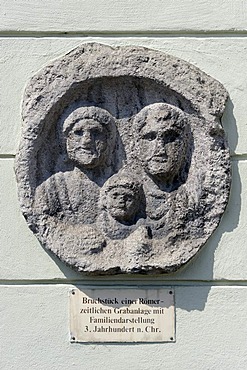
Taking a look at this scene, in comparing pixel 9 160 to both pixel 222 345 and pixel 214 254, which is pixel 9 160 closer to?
pixel 214 254

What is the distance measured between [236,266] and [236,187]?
34 cm

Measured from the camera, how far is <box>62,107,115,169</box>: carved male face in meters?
3.30

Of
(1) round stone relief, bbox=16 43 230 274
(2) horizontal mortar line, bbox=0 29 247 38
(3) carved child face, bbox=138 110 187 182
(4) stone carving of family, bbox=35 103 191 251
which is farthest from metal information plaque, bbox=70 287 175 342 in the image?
(2) horizontal mortar line, bbox=0 29 247 38

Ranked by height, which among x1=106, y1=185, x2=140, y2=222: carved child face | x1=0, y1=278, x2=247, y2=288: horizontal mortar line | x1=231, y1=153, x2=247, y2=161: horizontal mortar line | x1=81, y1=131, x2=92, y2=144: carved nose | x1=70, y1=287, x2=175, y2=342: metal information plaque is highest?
x1=81, y1=131, x2=92, y2=144: carved nose

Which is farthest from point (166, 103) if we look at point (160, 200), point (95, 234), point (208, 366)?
point (208, 366)

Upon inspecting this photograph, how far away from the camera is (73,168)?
11.1 feet

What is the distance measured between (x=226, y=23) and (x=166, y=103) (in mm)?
445

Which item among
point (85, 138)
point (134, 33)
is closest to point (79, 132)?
point (85, 138)

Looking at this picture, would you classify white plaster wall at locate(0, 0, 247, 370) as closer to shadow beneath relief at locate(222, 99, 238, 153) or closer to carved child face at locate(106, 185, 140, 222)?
shadow beneath relief at locate(222, 99, 238, 153)

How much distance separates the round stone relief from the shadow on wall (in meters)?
0.07

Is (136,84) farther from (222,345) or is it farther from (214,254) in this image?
(222,345)

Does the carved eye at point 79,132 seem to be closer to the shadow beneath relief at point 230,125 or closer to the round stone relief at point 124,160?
the round stone relief at point 124,160

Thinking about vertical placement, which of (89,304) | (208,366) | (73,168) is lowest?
(208,366)

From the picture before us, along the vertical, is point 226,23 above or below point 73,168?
above
